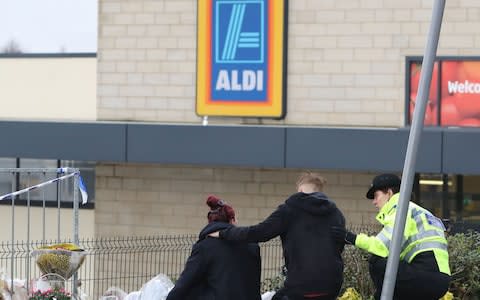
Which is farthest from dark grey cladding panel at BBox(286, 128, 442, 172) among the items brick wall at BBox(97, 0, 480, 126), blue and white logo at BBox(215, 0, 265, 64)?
blue and white logo at BBox(215, 0, 265, 64)

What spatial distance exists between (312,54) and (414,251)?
29.6 feet

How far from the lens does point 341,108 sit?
619 inches

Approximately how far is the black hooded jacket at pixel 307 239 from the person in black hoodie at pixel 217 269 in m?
0.21

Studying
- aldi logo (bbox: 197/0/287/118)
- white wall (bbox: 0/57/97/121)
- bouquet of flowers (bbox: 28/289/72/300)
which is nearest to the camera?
bouquet of flowers (bbox: 28/289/72/300)

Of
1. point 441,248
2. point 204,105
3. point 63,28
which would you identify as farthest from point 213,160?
point 441,248

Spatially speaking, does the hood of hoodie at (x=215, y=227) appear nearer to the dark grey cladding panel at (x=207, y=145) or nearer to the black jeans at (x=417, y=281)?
the black jeans at (x=417, y=281)

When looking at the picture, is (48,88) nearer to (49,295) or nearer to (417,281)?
(49,295)

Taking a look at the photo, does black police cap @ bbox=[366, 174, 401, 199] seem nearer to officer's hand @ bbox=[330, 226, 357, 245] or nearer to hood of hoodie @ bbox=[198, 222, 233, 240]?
officer's hand @ bbox=[330, 226, 357, 245]

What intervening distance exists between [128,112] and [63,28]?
8.05 ft

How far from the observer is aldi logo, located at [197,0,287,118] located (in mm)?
15875

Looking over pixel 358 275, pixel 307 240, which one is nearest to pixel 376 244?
pixel 307 240

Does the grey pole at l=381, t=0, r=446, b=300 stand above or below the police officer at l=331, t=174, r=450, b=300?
above

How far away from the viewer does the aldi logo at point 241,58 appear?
1588 centimetres

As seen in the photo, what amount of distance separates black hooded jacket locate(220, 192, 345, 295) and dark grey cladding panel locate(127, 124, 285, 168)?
26.9 feet
